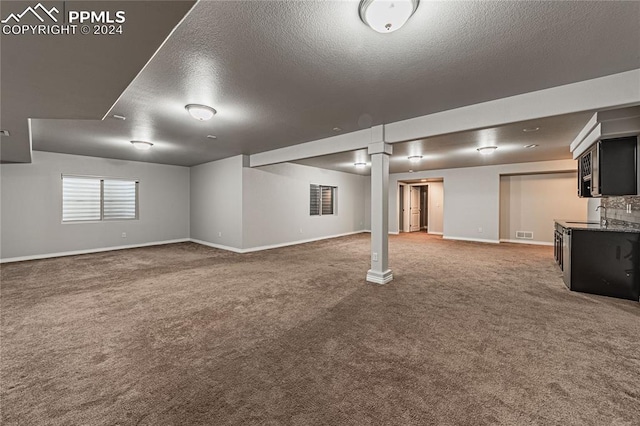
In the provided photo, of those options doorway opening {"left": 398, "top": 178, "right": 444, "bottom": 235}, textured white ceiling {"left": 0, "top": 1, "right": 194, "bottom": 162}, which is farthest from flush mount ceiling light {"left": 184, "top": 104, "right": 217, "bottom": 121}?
doorway opening {"left": 398, "top": 178, "right": 444, "bottom": 235}

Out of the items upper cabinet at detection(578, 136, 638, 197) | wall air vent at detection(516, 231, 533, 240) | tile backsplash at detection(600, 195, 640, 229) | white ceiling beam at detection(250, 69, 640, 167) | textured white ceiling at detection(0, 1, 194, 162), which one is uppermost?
white ceiling beam at detection(250, 69, 640, 167)

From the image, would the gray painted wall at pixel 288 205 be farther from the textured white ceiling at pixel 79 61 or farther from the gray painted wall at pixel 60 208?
the textured white ceiling at pixel 79 61

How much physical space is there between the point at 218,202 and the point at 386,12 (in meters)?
6.84

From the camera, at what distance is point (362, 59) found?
237 cm

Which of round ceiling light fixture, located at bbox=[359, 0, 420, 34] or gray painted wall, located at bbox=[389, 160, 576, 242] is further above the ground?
round ceiling light fixture, located at bbox=[359, 0, 420, 34]

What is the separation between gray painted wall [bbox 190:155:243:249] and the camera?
22.9ft

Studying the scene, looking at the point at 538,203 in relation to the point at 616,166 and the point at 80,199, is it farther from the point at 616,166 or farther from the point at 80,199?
the point at 80,199

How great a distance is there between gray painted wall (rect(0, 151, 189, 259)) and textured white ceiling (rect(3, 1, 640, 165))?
3.10 metres

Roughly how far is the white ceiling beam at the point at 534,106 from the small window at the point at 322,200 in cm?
533

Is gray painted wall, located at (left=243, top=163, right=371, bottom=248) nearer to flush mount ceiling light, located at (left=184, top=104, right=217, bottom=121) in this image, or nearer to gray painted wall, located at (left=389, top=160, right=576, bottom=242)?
gray painted wall, located at (left=389, top=160, right=576, bottom=242)

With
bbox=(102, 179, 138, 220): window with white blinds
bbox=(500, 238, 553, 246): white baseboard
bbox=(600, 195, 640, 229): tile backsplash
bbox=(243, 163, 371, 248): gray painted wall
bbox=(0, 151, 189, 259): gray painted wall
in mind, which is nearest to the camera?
bbox=(600, 195, 640, 229): tile backsplash

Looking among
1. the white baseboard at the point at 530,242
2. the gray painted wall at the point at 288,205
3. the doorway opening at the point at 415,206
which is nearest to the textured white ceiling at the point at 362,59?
the gray painted wall at the point at 288,205

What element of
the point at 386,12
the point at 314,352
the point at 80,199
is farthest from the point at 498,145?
the point at 80,199

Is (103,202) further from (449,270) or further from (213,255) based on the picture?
(449,270)
